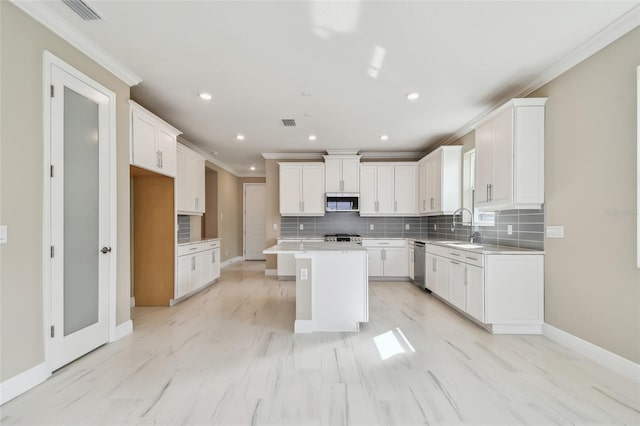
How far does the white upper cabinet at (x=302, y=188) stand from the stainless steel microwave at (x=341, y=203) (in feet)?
0.44

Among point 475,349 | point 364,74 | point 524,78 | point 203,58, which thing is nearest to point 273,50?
point 203,58

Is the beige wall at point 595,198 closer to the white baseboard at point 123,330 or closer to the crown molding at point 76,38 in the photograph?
the crown molding at point 76,38

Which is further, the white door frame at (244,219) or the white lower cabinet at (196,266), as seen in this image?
the white door frame at (244,219)

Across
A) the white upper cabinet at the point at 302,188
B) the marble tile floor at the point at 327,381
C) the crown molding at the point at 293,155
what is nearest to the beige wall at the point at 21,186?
the marble tile floor at the point at 327,381

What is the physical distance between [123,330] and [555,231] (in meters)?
4.66

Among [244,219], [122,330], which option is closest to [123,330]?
[122,330]

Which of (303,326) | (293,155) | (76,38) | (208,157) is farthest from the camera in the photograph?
(208,157)

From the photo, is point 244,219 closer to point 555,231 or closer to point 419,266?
point 419,266

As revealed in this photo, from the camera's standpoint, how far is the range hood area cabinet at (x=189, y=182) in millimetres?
4732

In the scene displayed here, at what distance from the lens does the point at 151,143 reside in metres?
3.73

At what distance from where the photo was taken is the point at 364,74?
10.2ft

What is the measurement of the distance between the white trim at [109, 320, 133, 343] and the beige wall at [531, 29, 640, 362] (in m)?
4.53

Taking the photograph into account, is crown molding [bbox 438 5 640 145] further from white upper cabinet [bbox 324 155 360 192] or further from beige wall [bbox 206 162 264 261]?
beige wall [bbox 206 162 264 261]

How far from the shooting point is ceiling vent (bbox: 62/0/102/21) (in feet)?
6.93
